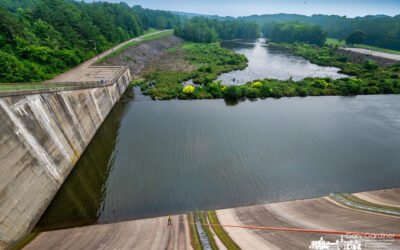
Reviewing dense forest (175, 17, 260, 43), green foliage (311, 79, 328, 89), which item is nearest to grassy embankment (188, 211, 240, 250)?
green foliage (311, 79, 328, 89)

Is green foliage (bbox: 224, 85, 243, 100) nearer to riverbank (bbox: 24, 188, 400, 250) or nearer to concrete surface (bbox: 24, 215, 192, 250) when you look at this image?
riverbank (bbox: 24, 188, 400, 250)

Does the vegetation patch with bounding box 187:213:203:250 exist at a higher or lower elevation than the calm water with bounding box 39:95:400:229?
higher

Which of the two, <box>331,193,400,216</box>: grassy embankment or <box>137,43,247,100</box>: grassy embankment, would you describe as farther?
<box>137,43,247,100</box>: grassy embankment

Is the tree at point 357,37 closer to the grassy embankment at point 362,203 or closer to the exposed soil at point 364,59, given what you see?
the exposed soil at point 364,59

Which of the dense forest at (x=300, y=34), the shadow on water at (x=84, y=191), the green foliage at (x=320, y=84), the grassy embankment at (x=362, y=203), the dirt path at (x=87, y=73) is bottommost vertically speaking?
the shadow on water at (x=84, y=191)

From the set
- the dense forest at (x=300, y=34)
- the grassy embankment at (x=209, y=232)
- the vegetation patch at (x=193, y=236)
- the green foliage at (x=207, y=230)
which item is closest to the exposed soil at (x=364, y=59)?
the dense forest at (x=300, y=34)

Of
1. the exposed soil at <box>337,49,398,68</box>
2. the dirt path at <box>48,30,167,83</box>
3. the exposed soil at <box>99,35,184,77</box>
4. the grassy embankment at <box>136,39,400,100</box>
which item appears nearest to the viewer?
the dirt path at <box>48,30,167,83</box>

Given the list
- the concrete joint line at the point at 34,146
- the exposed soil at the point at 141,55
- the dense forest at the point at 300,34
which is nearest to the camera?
the concrete joint line at the point at 34,146
